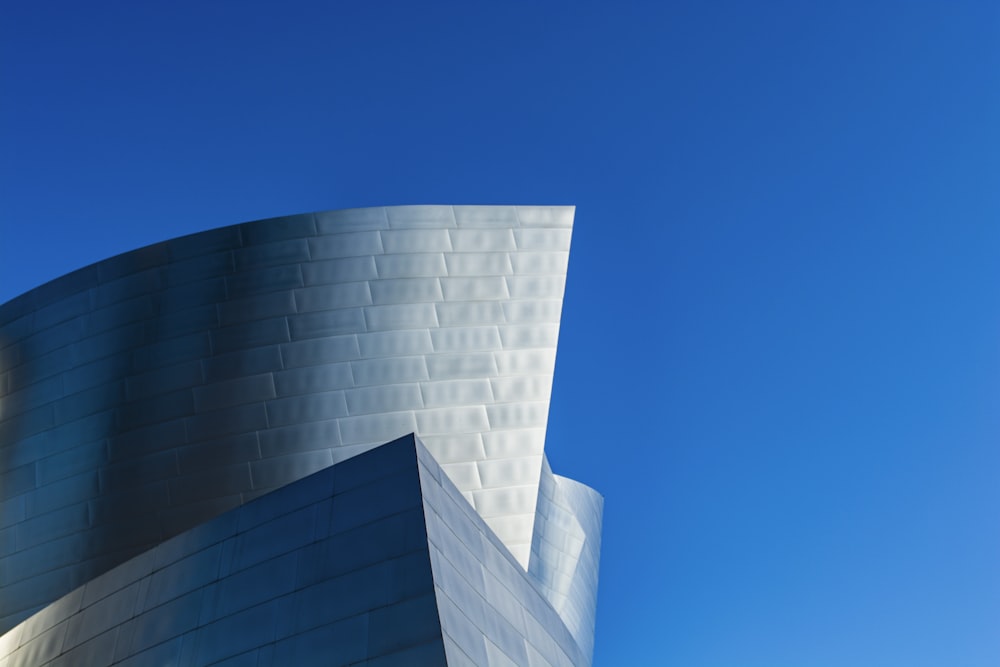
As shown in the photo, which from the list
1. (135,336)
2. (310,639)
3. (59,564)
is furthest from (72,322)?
(310,639)

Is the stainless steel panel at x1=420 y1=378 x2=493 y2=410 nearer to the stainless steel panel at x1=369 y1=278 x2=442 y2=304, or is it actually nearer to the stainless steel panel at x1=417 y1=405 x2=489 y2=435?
the stainless steel panel at x1=417 y1=405 x2=489 y2=435

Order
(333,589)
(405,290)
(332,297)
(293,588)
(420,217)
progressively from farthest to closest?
1. (420,217)
2. (405,290)
3. (332,297)
4. (293,588)
5. (333,589)

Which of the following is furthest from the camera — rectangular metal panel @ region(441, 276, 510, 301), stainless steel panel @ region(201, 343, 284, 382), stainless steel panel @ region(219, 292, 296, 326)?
rectangular metal panel @ region(441, 276, 510, 301)

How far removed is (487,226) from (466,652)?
973 centimetres

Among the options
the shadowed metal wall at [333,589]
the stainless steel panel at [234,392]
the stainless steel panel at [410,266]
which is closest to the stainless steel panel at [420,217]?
the stainless steel panel at [410,266]

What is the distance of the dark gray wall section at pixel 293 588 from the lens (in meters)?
8.11

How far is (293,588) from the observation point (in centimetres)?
894

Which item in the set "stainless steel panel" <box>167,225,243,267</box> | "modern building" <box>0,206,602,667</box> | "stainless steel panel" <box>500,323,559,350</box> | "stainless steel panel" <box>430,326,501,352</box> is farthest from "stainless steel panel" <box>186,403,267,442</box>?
"stainless steel panel" <box>500,323,559,350</box>

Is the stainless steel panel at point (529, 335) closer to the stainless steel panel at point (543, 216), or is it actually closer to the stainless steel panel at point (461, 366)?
the stainless steel panel at point (461, 366)

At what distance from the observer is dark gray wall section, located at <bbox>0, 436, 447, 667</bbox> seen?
26.6 feet

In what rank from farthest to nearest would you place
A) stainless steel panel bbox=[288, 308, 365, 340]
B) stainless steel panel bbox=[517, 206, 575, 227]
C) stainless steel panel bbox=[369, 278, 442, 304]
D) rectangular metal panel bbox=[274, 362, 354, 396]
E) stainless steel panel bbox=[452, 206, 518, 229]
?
stainless steel panel bbox=[517, 206, 575, 227] → stainless steel panel bbox=[452, 206, 518, 229] → stainless steel panel bbox=[369, 278, 442, 304] → stainless steel panel bbox=[288, 308, 365, 340] → rectangular metal panel bbox=[274, 362, 354, 396]

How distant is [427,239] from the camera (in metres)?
16.2

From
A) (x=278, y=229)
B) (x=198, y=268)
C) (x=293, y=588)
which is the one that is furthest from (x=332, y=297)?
(x=293, y=588)

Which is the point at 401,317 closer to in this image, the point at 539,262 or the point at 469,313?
the point at 469,313
